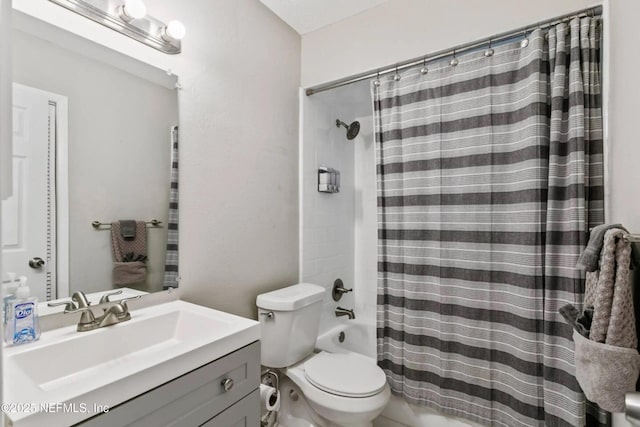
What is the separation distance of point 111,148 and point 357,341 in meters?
2.07

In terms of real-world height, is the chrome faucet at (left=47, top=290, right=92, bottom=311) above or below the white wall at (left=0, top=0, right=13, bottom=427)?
below

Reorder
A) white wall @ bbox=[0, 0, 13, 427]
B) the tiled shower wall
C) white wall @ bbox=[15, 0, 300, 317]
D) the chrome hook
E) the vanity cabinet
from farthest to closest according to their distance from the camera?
the tiled shower wall, the chrome hook, white wall @ bbox=[15, 0, 300, 317], the vanity cabinet, white wall @ bbox=[0, 0, 13, 427]

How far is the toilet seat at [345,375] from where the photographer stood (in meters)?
1.48

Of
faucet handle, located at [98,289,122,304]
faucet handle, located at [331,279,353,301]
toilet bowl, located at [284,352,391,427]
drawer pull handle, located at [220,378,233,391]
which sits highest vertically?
faucet handle, located at [98,289,122,304]

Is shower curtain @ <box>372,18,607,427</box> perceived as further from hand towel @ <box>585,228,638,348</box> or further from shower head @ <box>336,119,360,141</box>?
hand towel @ <box>585,228,638,348</box>

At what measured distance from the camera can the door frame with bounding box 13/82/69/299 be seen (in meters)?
1.06

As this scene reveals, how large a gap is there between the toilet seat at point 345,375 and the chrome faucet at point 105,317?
924 millimetres

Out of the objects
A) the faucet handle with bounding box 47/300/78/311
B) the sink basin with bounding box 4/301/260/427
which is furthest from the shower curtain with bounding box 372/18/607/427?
the faucet handle with bounding box 47/300/78/311

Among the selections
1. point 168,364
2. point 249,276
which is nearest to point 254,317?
point 249,276

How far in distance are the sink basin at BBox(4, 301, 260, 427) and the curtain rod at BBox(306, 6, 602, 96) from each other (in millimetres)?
1528

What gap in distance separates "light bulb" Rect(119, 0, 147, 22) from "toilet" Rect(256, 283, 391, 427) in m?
1.36

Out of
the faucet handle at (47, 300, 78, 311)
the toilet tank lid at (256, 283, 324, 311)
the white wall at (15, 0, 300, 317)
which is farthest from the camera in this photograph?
the toilet tank lid at (256, 283, 324, 311)

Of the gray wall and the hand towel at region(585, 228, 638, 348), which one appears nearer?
the hand towel at region(585, 228, 638, 348)

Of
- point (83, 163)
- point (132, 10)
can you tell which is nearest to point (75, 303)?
point (83, 163)
